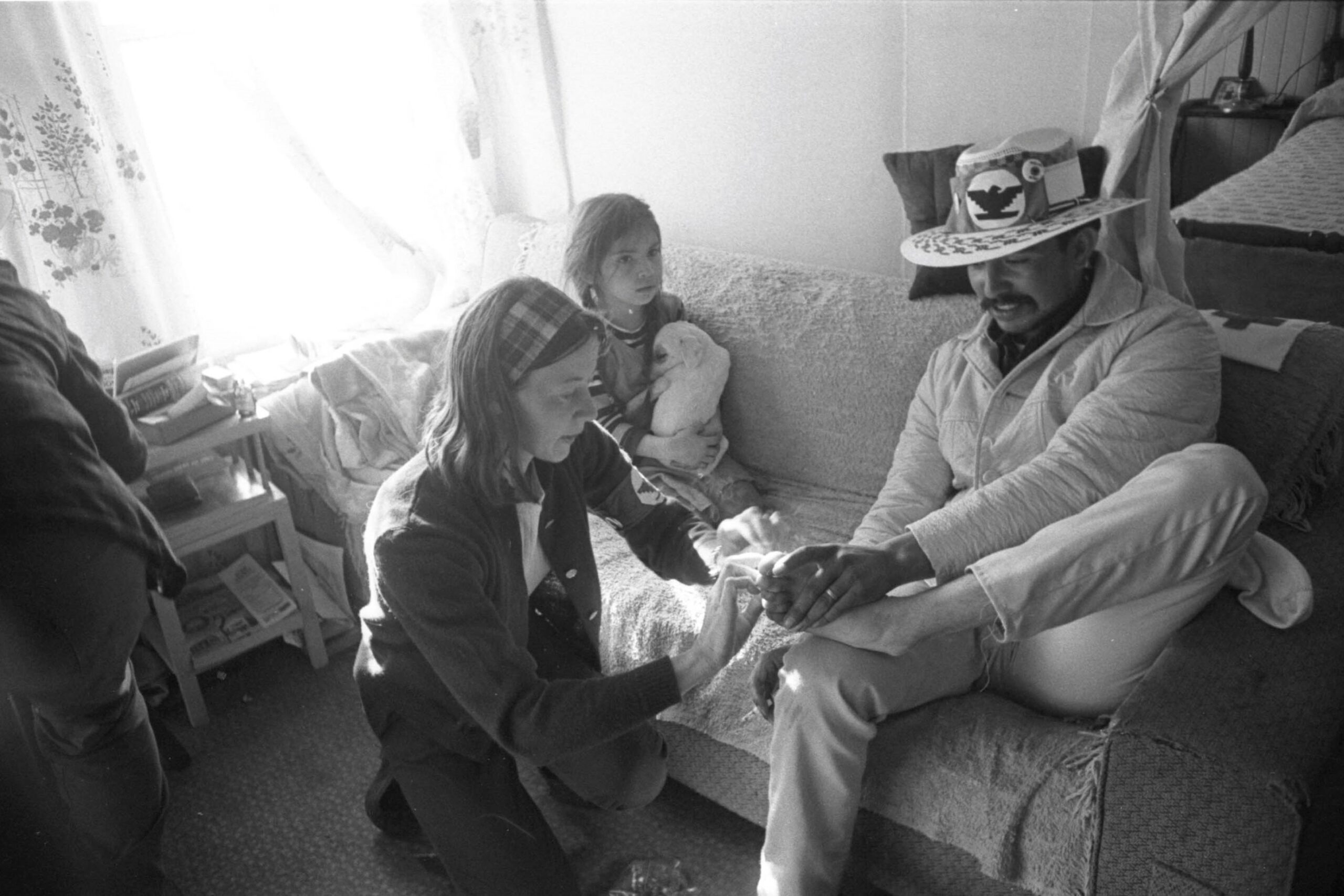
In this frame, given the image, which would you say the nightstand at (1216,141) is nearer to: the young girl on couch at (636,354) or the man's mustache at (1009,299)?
the man's mustache at (1009,299)

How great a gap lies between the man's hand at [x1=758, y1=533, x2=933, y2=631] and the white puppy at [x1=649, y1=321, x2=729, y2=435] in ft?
2.51

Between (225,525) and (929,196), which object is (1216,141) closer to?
(929,196)

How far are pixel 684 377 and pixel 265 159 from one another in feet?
4.30

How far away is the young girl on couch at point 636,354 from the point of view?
2.22 meters

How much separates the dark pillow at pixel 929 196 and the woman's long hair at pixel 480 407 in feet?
2.95

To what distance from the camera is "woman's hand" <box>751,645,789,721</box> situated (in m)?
1.65

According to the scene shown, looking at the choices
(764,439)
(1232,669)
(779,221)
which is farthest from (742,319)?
(1232,669)

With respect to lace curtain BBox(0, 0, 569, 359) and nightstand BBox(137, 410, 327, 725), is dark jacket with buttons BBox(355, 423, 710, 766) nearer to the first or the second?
nightstand BBox(137, 410, 327, 725)

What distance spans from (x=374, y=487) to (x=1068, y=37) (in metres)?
1.73

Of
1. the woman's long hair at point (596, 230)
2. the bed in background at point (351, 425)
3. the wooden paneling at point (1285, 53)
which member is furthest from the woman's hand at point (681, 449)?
the wooden paneling at point (1285, 53)

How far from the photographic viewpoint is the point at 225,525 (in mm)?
2350

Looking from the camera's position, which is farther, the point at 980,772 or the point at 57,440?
the point at 57,440

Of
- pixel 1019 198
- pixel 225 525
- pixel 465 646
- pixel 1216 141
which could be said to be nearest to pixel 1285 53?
pixel 1216 141

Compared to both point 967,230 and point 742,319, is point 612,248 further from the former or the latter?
point 967,230
